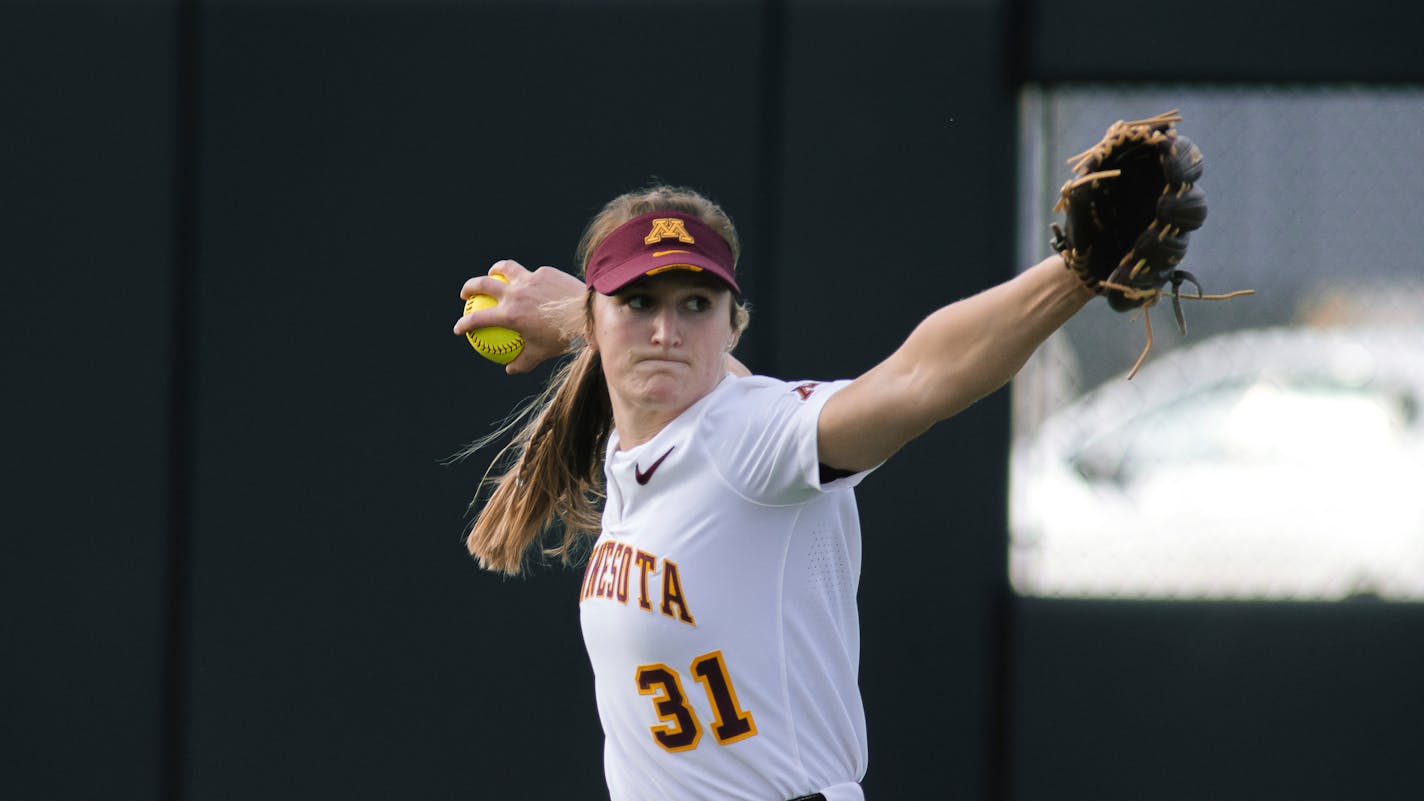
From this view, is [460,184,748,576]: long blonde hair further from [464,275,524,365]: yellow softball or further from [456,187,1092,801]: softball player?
[456,187,1092,801]: softball player

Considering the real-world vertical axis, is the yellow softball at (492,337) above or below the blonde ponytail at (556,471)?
above

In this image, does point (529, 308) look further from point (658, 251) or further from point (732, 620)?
point (732, 620)

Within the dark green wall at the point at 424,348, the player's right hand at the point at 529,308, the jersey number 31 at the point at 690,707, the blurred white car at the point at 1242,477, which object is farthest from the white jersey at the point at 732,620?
the blurred white car at the point at 1242,477

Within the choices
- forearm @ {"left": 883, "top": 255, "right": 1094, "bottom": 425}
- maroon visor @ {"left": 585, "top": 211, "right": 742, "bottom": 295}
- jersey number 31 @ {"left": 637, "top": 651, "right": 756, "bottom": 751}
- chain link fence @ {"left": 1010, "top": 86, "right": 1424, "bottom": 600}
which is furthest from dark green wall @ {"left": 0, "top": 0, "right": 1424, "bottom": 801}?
forearm @ {"left": 883, "top": 255, "right": 1094, "bottom": 425}

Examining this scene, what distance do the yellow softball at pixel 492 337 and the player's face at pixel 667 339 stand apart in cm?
67

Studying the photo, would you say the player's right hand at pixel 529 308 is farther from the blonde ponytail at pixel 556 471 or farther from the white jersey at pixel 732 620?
the white jersey at pixel 732 620

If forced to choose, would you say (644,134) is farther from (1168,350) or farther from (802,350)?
(1168,350)

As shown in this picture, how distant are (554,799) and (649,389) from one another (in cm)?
216

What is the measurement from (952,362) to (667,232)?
66 cm

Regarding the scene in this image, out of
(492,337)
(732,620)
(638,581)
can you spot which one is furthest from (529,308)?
(732,620)

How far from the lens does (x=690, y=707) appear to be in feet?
7.45

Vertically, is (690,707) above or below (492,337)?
→ below

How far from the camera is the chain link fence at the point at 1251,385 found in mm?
4082

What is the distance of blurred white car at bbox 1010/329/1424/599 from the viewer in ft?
13.4
